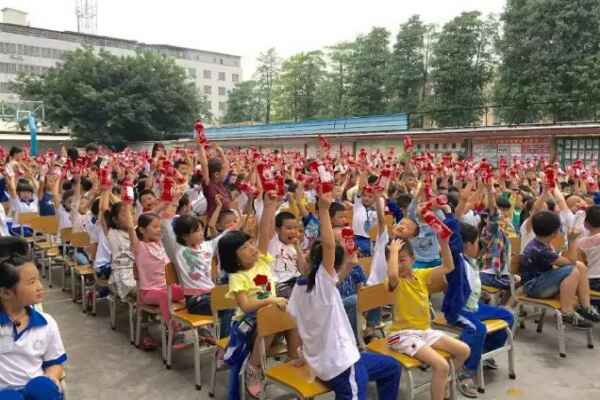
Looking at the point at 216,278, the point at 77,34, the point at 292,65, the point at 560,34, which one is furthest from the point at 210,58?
the point at 216,278

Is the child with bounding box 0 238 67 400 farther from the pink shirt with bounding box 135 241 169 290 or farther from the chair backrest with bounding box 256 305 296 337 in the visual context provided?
the pink shirt with bounding box 135 241 169 290

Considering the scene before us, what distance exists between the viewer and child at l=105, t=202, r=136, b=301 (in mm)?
4578

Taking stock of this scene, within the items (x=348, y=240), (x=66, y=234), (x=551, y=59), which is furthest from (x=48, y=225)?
(x=551, y=59)

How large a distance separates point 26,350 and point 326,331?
1455 mm

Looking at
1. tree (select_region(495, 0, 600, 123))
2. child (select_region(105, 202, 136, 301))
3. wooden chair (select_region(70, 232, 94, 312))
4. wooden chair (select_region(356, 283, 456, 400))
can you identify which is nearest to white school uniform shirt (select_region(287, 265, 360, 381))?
wooden chair (select_region(356, 283, 456, 400))

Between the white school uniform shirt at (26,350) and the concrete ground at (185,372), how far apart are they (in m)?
1.21

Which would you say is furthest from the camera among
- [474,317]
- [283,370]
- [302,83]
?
[302,83]

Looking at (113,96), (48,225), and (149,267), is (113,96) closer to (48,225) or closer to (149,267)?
(48,225)

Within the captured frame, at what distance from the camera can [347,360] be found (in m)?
2.62

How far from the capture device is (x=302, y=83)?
37219 millimetres

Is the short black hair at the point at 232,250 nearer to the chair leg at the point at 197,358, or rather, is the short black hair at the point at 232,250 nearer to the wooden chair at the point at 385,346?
the chair leg at the point at 197,358

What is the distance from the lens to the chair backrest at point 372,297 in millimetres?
3432

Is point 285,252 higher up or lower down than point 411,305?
higher up

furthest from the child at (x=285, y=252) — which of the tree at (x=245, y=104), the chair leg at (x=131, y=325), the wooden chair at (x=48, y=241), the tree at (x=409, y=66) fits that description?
the tree at (x=245, y=104)
